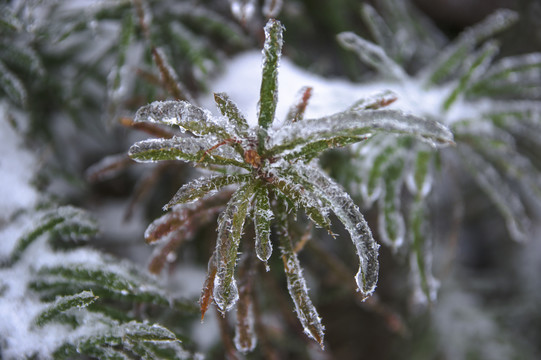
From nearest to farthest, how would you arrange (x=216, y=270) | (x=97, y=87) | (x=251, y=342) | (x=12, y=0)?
(x=216, y=270) → (x=251, y=342) → (x=12, y=0) → (x=97, y=87)

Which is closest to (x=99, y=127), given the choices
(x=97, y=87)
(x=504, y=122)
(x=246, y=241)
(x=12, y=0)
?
(x=97, y=87)

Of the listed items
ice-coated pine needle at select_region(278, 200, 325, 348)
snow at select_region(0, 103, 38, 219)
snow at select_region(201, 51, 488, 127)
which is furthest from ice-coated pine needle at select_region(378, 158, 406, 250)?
snow at select_region(0, 103, 38, 219)

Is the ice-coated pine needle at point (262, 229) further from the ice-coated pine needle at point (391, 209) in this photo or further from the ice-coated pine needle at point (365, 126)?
the ice-coated pine needle at point (391, 209)

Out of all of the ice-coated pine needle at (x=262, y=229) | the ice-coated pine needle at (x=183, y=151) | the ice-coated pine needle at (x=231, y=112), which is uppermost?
the ice-coated pine needle at (x=231, y=112)

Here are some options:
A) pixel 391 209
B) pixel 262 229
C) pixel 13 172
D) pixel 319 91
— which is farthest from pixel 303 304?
pixel 13 172

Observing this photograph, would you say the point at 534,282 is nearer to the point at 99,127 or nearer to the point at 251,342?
the point at 251,342

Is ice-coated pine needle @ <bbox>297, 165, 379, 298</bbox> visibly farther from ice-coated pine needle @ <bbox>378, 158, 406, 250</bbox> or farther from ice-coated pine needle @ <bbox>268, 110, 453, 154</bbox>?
ice-coated pine needle @ <bbox>378, 158, 406, 250</bbox>

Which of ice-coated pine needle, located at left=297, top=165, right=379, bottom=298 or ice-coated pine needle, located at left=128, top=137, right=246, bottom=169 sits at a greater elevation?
ice-coated pine needle, located at left=128, top=137, right=246, bottom=169

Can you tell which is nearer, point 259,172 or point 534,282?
point 259,172

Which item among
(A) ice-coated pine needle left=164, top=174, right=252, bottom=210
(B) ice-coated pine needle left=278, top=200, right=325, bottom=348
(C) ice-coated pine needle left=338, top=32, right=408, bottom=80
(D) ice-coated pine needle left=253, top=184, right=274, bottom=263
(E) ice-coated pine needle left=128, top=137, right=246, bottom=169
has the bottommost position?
(B) ice-coated pine needle left=278, top=200, right=325, bottom=348

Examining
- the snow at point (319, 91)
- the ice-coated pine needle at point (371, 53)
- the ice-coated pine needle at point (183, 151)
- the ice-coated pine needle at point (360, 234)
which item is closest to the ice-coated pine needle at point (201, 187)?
the ice-coated pine needle at point (183, 151)

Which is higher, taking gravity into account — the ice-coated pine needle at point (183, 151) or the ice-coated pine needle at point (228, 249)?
the ice-coated pine needle at point (183, 151)
